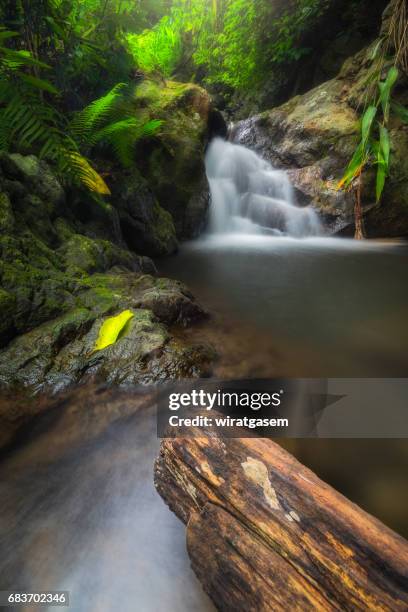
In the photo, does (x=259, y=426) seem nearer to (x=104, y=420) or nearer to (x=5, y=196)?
(x=104, y=420)

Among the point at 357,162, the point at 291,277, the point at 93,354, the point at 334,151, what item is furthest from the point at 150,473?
the point at 334,151

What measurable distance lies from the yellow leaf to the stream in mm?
392

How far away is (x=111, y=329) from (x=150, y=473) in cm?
91

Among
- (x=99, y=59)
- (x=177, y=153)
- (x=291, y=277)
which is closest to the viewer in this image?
(x=99, y=59)

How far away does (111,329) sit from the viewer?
191 cm

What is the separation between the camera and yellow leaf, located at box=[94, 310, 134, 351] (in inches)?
73.2

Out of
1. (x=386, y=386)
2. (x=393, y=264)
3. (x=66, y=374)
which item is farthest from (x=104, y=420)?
(x=393, y=264)

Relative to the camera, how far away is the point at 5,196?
2.48m

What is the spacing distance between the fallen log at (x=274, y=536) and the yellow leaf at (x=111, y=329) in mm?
1003

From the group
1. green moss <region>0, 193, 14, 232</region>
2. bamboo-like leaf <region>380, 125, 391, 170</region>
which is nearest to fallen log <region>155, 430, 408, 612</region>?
bamboo-like leaf <region>380, 125, 391, 170</region>

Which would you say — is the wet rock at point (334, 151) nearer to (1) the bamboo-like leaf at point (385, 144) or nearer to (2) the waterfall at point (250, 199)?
(2) the waterfall at point (250, 199)

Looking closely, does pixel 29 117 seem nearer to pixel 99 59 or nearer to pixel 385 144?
pixel 99 59

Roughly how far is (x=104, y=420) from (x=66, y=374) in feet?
1.33

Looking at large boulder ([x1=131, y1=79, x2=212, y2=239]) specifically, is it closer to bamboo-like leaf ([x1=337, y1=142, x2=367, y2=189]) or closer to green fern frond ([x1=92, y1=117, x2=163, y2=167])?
green fern frond ([x1=92, y1=117, x2=163, y2=167])
